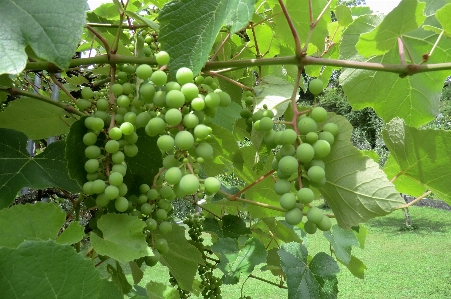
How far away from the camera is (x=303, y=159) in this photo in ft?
1.99

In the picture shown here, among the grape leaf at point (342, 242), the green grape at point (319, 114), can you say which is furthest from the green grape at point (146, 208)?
the grape leaf at point (342, 242)

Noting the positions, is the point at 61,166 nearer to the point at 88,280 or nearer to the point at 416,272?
the point at 88,280

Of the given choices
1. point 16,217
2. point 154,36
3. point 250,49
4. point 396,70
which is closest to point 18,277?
point 16,217

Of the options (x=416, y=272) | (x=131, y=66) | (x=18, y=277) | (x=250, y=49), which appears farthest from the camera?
(x=416, y=272)

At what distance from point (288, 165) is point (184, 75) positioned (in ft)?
0.65

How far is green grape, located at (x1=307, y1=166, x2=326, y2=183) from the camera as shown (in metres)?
0.61

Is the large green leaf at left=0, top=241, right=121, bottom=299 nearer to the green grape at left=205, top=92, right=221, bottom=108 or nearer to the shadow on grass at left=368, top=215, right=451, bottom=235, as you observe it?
the green grape at left=205, top=92, right=221, bottom=108

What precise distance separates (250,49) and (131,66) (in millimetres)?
545

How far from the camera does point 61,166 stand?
0.83 meters

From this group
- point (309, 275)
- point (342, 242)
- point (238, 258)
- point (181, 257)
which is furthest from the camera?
point (342, 242)

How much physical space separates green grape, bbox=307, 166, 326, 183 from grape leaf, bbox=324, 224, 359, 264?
2.65 feet

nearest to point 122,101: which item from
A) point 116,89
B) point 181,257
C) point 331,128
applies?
point 116,89

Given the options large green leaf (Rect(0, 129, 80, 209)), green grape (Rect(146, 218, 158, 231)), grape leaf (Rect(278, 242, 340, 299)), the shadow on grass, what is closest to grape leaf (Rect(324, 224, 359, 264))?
grape leaf (Rect(278, 242, 340, 299))

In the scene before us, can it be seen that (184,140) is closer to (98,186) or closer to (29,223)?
(98,186)
